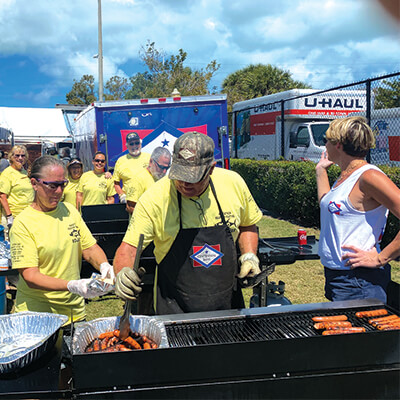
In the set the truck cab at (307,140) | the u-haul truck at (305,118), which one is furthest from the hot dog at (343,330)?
the truck cab at (307,140)

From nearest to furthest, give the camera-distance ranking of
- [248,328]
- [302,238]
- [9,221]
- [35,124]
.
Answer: [248,328]
[302,238]
[9,221]
[35,124]

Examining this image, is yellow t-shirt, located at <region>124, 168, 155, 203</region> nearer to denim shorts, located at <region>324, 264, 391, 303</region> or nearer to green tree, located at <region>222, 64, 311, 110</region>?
denim shorts, located at <region>324, 264, 391, 303</region>

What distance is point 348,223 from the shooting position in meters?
2.48

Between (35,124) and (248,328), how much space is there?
2499 centimetres

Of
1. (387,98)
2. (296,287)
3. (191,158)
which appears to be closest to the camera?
(191,158)

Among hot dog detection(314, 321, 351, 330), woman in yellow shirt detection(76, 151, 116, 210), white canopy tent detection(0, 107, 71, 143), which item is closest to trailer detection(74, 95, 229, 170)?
woman in yellow shirt detection(76, 151, 116, 210)

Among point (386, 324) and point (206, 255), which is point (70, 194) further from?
point (386, 324)

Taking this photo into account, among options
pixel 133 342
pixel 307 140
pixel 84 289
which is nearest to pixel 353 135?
pixel 133 342

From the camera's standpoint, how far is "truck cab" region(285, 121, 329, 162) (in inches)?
498

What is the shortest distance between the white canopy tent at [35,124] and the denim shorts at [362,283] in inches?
919

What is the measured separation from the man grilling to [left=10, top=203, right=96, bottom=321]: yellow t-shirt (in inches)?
19.8

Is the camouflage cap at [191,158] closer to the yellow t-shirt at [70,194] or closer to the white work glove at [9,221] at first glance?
the yellow t-shirt at [70,194]

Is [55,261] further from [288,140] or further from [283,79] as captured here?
[283,79]

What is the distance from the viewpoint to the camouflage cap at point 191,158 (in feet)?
7.73
